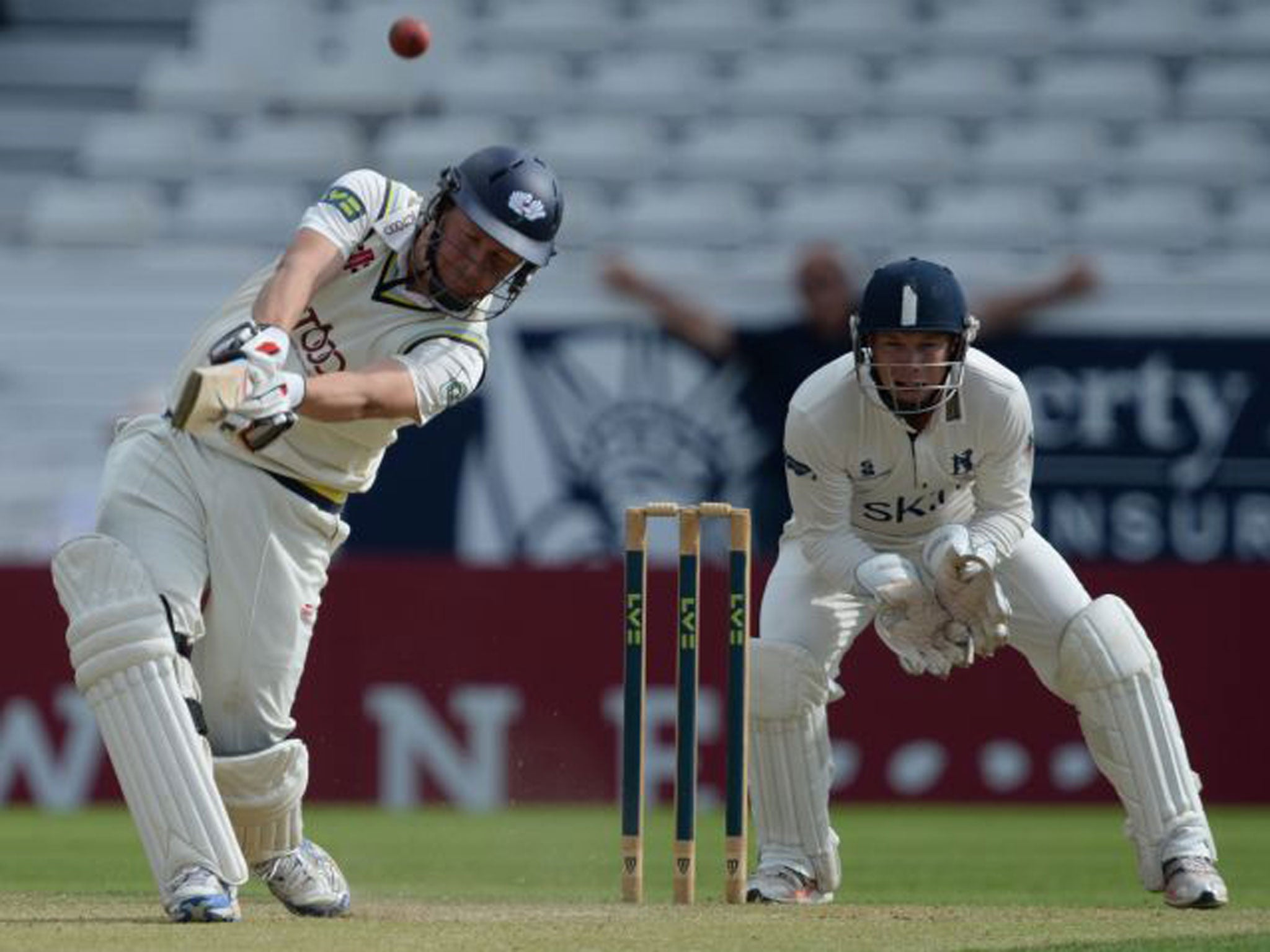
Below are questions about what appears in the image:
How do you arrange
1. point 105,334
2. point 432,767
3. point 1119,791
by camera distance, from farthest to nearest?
point 105,334 < point 432,767 < point 1119,791

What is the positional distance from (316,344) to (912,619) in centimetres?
139

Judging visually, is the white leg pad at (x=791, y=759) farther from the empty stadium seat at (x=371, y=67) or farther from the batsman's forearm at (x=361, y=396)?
the empty stadium seat at (x=371, y=67)

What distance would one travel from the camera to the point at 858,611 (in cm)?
586

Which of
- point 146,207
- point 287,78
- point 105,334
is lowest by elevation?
point 105,334

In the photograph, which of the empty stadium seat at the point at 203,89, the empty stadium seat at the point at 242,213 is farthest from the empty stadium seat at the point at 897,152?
the empty stadium seat at the point at 203,89

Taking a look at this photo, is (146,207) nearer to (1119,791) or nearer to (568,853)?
(568,853)

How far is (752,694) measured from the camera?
19.0 feet

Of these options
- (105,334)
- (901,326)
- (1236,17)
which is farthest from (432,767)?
(1236,17)

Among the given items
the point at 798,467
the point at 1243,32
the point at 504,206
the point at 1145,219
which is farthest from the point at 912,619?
the point at 1243,32

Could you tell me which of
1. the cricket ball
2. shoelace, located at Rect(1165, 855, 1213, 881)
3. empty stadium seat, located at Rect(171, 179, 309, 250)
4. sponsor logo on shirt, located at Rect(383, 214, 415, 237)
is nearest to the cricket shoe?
shoelace, located at Rect(1165, 855, 1213, 881)

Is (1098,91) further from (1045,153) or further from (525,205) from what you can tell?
(525,205)

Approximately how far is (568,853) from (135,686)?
9.54ft

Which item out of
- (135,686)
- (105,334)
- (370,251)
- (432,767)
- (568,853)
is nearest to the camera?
(135,686)

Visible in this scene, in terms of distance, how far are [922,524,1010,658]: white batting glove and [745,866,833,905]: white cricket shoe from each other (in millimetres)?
660
